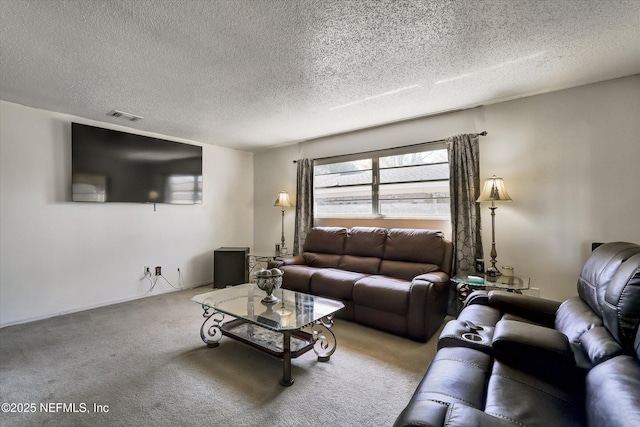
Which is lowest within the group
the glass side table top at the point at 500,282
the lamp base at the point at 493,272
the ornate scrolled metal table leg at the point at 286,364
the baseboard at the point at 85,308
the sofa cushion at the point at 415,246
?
the baseboard at the point at 85,308

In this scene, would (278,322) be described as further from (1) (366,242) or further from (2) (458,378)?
(1) (366,242)

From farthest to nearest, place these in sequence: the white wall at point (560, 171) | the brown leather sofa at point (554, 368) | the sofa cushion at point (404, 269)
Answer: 1. the sofa cushion at point (404, 269)
2. the white wall at point (560, 171)
3. the brown leather sofa at point (554, 368)

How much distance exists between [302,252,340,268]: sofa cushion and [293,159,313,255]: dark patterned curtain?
1.83ft

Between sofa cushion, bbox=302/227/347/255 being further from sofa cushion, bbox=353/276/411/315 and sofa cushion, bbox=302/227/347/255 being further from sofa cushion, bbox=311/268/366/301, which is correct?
sofa cushion, bbox=353/276/411/315

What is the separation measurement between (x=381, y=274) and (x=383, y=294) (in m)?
0.65

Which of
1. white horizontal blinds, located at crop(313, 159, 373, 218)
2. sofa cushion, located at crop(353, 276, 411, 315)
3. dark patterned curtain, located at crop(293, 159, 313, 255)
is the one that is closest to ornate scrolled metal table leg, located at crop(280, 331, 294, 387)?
sofa cushion, located at crop(353, 276, 411, 315)

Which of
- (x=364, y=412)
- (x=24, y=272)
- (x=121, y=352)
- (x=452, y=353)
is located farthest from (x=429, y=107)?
(x=24, y=272)

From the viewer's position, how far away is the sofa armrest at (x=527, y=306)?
74.1 inches

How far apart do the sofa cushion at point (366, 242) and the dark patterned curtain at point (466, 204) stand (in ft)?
2.77

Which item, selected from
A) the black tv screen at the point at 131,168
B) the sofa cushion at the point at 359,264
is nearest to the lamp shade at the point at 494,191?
the sofa cushion at the point at 359,264

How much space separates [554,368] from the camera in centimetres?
123

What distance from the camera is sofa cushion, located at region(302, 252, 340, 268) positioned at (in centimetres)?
377

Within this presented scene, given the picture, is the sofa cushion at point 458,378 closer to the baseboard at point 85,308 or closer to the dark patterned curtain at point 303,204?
the dark patterned curtain at point 303,204

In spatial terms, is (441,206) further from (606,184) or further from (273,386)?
(273,386)
